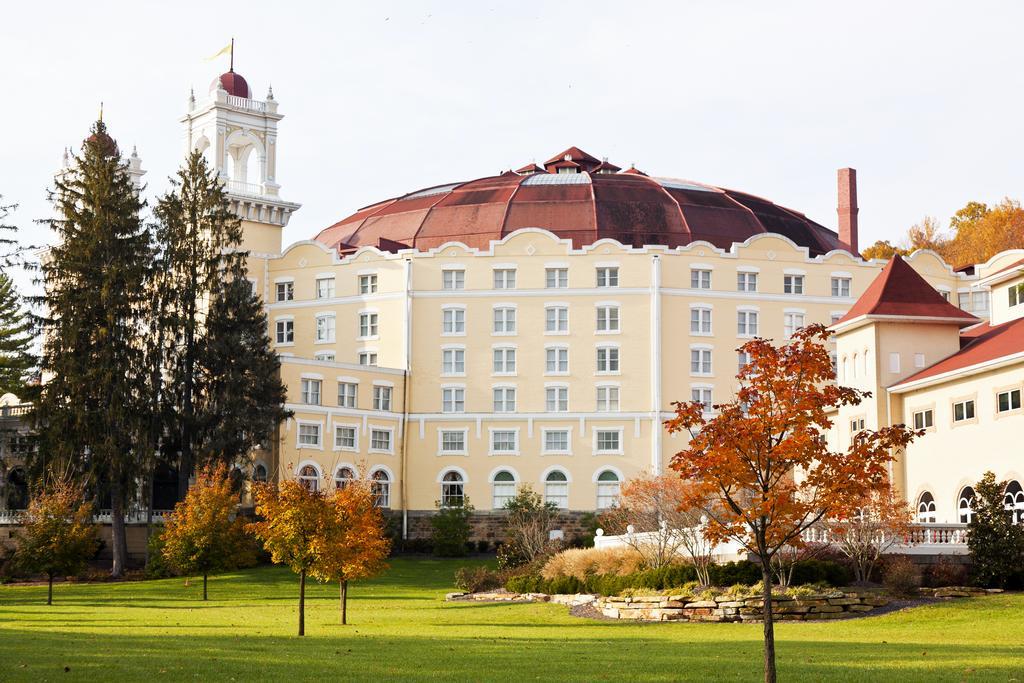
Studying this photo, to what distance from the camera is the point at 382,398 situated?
82.8m

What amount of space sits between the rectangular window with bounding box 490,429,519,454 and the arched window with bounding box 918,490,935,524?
3008 centimetres

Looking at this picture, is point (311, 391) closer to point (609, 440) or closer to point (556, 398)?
point (556, 398)

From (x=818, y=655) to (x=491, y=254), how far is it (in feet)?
190

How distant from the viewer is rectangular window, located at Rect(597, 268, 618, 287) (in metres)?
83.6

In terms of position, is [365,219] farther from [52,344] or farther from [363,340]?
[52,344]

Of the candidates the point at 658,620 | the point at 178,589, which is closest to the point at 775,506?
the point at 658,620

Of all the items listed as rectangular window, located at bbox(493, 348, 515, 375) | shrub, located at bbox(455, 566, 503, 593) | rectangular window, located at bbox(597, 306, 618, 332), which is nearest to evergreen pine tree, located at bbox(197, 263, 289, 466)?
rectangular window, located at bbox(493, 348, 515, 375)

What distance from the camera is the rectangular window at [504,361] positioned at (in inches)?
3302

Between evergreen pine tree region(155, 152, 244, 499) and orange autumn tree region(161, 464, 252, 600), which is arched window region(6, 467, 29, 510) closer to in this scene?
evergreen pine tree region(155, 152, 244, 499)

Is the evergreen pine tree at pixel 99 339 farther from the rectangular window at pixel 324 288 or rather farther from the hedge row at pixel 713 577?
the hedge row at pixel 713 577

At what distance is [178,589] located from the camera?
56.9 meters

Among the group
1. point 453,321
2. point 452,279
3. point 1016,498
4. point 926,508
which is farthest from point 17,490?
point 1016,498

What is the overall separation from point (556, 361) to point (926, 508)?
30.3 meters

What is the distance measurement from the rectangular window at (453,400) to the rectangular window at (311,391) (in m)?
7.95
